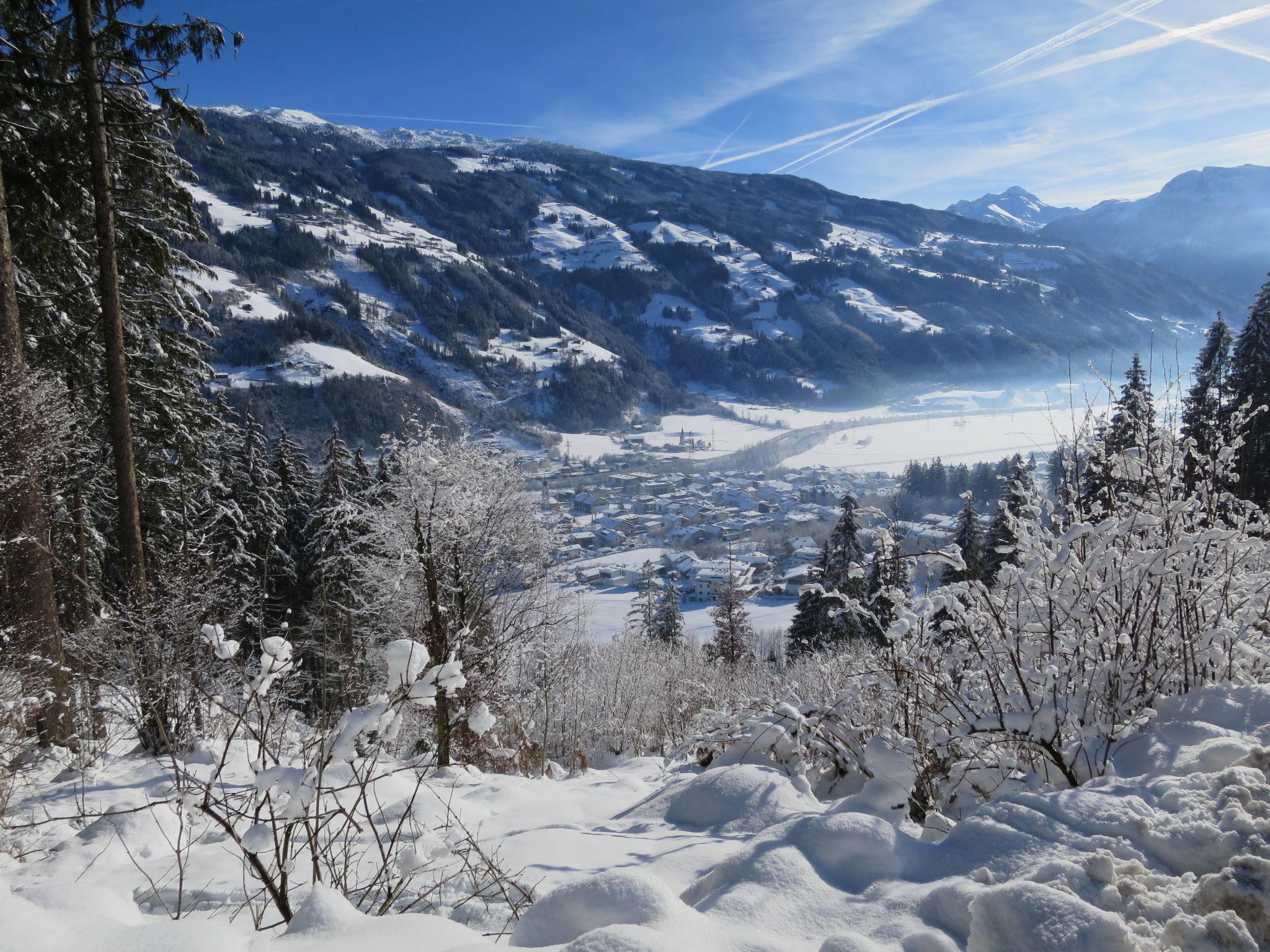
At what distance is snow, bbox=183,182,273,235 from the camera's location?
153 meters

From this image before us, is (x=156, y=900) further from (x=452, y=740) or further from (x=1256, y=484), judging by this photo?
(x=1256, y=484)

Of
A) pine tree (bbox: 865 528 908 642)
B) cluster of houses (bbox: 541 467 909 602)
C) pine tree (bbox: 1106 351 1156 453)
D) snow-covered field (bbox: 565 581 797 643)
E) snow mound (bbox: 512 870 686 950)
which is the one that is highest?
pine tree (bbox: 1106 351 1156 453)

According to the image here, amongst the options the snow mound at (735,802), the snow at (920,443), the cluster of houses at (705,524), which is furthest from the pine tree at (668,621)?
the snow at (920,443)

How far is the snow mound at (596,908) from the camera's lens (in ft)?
5.82

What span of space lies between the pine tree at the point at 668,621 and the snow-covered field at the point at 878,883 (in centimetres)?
2717

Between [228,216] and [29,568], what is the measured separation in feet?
636

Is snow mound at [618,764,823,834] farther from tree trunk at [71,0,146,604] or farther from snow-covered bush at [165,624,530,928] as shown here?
tree trunk at [71,0,146,604]

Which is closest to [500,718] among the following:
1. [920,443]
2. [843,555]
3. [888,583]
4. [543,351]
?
[888,583]

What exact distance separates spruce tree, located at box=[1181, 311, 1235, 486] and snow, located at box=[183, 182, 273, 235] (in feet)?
603

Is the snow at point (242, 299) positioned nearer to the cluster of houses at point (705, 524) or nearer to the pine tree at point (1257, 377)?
the cluster of houses at point (705, 524)

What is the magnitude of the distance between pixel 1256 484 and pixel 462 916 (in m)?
20.4

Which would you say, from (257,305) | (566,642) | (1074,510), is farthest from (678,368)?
(1074,510)

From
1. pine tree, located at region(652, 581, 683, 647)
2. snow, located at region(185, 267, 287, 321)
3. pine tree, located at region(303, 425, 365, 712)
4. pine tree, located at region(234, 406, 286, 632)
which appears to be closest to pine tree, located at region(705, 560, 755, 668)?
pine tree, located at region(652, 581, 683, 647)

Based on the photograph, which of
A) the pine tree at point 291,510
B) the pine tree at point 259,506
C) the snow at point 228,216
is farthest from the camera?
the snow at point 228,216
